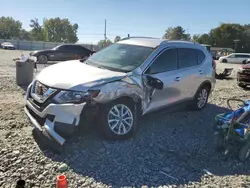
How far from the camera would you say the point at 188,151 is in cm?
446

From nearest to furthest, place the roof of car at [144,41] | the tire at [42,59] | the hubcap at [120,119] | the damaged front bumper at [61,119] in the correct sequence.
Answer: the damaged front bumper at [61,119] → the hubcap at [120,119] → the roof of car at [144,41] → the tire at [42,59]

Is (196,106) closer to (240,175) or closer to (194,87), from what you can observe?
(194,87)

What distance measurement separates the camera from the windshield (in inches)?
191

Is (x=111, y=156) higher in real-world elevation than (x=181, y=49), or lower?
lower

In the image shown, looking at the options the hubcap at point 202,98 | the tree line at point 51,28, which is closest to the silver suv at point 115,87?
the hubcap at point 202,98

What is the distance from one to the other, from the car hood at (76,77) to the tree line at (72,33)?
70422 millimetres

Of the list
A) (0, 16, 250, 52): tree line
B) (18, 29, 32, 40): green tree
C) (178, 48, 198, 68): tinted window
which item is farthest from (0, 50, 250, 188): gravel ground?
(18, 29, 32, 40): green tree

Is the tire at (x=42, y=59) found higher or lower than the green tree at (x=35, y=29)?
lower

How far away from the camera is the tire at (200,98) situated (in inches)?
256

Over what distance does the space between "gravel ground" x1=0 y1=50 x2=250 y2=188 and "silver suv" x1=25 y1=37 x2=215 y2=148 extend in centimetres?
34

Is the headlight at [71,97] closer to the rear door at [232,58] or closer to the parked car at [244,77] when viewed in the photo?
the parked car at [244,77]

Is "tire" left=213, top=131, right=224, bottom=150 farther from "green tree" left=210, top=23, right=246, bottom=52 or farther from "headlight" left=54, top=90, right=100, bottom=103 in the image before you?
"green tree" left=210, top=23, right=246, bottom=52

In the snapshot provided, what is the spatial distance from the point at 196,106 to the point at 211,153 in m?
2.32

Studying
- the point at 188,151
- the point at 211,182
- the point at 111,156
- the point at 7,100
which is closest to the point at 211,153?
the point at 188,151
